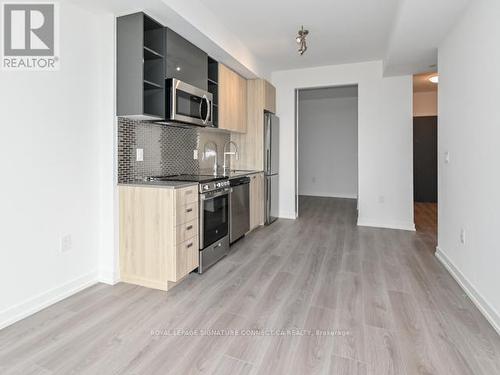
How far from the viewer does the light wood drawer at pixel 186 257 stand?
8.07 ft

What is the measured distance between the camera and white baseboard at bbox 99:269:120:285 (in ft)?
8.48

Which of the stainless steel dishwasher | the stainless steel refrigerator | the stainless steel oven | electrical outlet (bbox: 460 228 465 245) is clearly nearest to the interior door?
the stainless steel refrigerator

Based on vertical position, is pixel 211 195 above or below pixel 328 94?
below

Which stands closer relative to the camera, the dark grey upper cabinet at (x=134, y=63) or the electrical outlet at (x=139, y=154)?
the dark grey upper cabinet at (x=134, y=63)

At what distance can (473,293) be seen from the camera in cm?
227

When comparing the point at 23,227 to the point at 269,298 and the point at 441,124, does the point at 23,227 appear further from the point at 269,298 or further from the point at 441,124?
the point at 441,124

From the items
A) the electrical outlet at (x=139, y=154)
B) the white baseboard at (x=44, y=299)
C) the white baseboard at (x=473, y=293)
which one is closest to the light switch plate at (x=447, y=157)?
the white baseboard at (x=473, y=293)

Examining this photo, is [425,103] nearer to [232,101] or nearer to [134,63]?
[232,101]

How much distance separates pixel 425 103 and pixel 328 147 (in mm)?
2556

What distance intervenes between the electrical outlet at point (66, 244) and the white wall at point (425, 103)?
25.9 feet

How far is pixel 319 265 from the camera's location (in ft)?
9.99

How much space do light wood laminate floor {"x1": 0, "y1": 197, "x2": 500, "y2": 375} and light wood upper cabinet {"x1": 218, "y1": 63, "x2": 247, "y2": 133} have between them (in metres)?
1.95

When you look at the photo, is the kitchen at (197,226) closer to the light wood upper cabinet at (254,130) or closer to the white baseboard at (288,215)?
the light wood upper cabinet at (254,130)

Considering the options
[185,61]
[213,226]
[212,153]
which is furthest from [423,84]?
[213,226]
